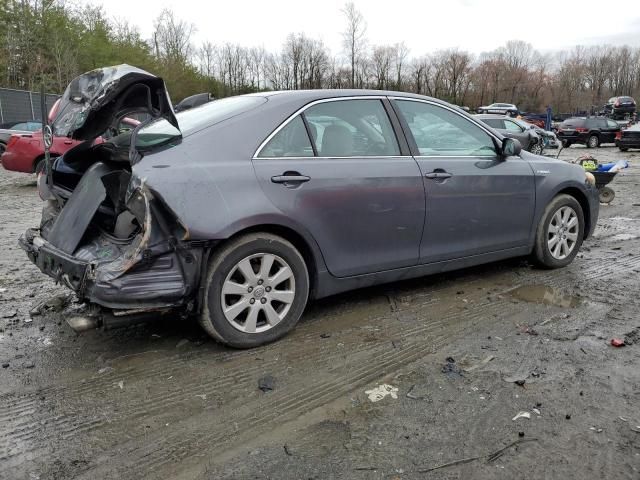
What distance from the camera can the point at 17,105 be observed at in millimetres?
25234

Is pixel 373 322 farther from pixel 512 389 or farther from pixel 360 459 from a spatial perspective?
pixel 360 459

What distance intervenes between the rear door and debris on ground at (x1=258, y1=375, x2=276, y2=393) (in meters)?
0.92

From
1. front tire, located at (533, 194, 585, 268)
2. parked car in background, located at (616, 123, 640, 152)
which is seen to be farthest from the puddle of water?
parked car in background, located at (616, 123, 640, 152)

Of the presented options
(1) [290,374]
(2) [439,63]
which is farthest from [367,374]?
(2) [439,63]

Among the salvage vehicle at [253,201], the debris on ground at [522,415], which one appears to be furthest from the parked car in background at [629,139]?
the debris on ground at [522,415]

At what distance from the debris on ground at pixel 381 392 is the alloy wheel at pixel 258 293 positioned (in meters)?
0.86

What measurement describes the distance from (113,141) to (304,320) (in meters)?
1.91

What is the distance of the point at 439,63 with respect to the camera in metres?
72.6

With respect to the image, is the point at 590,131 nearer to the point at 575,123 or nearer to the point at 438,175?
the point at 575,123

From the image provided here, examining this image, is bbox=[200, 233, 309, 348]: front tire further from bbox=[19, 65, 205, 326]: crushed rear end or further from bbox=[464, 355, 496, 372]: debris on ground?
bbox=[464, 355, 496, 372]: debris on ground

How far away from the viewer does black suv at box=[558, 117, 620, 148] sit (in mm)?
27297

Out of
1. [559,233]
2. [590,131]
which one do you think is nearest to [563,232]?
[559,233]

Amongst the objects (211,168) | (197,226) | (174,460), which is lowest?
(174,460)

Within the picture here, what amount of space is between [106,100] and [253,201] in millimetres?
1169
